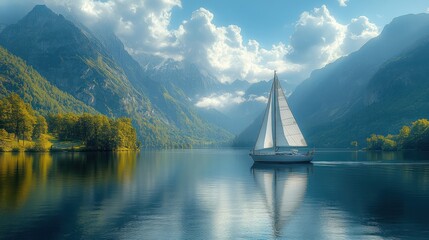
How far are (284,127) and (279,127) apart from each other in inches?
62.0

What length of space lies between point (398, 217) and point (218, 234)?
1820 centimetres

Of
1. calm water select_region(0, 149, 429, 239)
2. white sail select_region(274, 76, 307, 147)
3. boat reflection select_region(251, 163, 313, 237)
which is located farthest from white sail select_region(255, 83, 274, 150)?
calm water select_region(0, 149, 429, 239)

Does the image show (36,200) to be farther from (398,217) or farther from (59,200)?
(398,217)

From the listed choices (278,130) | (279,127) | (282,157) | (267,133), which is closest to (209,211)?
(267,133)

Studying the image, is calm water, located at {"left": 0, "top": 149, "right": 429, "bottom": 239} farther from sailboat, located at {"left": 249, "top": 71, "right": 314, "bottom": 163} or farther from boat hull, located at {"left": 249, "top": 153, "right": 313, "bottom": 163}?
boat hull, located at {"left": 249, "top": 153, "right": 313, "bottom": 163}

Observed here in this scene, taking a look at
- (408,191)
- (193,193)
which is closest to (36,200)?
(193,193)

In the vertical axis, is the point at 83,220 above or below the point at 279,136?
below

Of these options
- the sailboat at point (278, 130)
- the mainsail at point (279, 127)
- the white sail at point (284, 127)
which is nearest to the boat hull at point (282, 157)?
the sailboat at point (278, 130)

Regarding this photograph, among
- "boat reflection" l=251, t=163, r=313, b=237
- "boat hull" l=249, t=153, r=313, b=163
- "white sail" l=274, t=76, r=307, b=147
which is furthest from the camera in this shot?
"boat hull" l=249, t=153, r=313, b=163

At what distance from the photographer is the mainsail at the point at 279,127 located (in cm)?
12038

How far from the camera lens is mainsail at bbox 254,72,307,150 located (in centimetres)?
12038

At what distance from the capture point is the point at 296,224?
34.2 m

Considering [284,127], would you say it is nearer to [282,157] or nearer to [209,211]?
[282,157]

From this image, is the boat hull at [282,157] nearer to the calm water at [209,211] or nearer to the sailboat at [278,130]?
the sailboat at [278,130]
